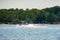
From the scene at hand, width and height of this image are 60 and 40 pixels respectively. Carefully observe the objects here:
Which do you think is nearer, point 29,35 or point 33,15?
point 29,35

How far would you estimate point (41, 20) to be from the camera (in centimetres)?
9600

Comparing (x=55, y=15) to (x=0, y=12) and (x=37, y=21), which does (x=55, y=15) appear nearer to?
(x=37, y=21)

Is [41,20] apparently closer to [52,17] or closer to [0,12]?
[52,17]

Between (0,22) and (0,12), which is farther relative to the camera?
(0,12)

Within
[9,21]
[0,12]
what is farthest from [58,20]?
[0,12]

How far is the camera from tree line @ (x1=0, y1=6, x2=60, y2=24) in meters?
96.3

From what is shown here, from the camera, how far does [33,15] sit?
4094 inches

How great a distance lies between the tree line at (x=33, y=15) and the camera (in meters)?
96.3

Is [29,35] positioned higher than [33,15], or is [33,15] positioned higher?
[29,35]

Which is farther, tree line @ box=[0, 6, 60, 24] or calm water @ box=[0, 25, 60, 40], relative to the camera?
tree line @ box=[0, 6, 60, 24]

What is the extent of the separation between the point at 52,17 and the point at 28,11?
45.8 ft

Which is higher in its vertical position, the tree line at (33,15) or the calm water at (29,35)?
the calm water at (29,35)

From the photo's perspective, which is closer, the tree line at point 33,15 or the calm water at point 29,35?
the calm water at point 29,35

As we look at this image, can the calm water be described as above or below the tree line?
above
